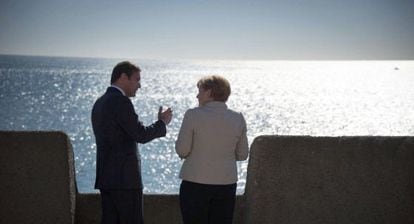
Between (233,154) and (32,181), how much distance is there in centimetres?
164

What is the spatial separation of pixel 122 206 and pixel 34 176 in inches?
37.3

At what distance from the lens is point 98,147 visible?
15.1ft

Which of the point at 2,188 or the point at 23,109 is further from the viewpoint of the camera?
the point at 23,109

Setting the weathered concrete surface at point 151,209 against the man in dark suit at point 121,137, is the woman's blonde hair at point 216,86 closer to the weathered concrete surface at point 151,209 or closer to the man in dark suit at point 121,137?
the man in dark suit at point 121,137

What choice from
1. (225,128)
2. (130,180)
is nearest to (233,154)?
(225,128)

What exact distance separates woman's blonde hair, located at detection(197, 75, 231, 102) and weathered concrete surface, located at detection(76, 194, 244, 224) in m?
1.27

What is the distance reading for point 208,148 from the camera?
454cm

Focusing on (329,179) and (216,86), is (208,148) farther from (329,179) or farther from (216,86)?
(329,179)

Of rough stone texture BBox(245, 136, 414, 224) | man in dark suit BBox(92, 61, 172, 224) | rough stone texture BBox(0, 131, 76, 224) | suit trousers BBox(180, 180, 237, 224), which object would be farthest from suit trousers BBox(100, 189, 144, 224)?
rough stone texture BBox(245, 136, 414, 224)

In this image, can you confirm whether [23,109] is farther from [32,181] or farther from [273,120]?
[32,181]

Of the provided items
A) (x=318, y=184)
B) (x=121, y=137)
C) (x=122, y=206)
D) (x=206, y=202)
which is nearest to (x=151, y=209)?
(x=122, y=206)

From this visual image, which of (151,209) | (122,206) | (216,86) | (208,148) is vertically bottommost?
(151,209)

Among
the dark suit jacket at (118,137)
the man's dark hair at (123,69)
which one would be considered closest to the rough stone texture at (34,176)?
the dark suit jacket at (118,137)

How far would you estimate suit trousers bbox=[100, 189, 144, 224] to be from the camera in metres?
4.61
